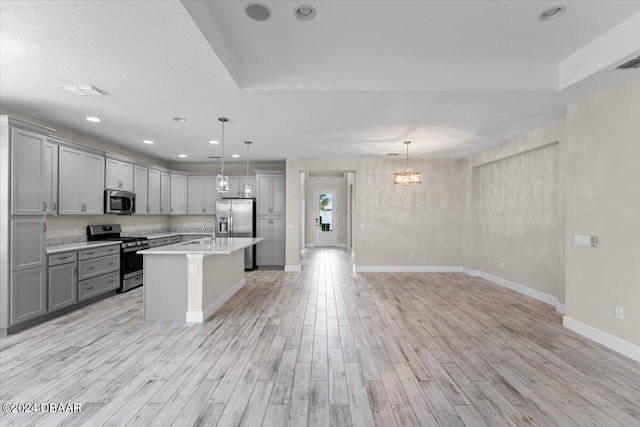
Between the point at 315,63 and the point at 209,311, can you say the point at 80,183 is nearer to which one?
the point at 209,311

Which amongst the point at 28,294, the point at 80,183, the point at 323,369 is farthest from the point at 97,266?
the point at 323,369

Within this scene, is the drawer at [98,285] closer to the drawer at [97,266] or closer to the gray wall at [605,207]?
the drawer at [97,266]

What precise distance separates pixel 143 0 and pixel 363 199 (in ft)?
19.2

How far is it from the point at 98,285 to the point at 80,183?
1.59m

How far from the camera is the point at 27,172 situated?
366 centimetres

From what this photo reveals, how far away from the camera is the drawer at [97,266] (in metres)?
4.45

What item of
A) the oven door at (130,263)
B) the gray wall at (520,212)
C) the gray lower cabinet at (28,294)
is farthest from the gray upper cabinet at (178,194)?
the gray wall at (520,212)

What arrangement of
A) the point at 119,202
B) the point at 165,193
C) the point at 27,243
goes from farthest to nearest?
1. the point at 165,193
2. the point at 119,202
3. the point at 27,243

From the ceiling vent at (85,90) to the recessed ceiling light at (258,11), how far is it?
2.01 metres

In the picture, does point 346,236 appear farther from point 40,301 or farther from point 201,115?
point 40,301

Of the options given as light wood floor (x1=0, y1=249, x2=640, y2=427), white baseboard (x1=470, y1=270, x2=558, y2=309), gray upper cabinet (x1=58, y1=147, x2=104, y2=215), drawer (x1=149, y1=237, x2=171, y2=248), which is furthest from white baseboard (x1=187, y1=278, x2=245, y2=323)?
white baseboard (x1=470, y1=270, x2=558, y2=309)

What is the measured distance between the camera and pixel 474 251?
685cm

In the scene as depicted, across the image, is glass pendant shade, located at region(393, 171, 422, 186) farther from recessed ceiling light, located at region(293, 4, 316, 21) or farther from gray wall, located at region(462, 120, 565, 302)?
recessed ceiling light, located at region(293, 4, 316, 21)

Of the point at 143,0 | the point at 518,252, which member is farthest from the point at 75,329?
the point at 518,252
